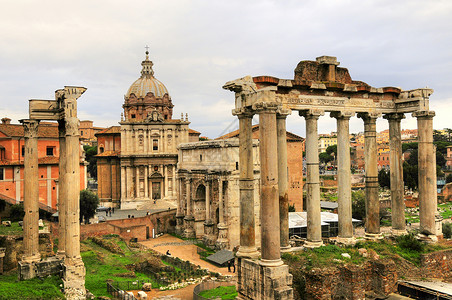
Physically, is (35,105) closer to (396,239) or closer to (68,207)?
(68,207)

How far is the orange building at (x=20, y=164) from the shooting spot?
109ft

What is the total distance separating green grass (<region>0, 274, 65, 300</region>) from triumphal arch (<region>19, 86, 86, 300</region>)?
58cm

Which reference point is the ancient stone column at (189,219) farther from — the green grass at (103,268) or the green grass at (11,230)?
the green grass at (11,230)

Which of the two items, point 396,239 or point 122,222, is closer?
point 396,239

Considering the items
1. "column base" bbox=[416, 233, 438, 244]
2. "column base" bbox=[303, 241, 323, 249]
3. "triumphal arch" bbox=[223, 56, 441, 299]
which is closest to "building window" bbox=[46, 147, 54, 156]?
"triumphal arch" bbox=[223, 56, 441, 299]

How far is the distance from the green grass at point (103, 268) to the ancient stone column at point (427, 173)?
13478 mm

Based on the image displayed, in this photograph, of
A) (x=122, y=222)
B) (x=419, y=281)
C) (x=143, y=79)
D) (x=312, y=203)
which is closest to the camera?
(x=419, y=281)

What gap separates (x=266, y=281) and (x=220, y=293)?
21.5ft

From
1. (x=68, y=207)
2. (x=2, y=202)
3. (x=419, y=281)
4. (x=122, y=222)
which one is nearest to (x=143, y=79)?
(x=122, y=222)

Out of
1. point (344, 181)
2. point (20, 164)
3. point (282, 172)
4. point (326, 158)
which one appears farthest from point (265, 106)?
point (326, 158)

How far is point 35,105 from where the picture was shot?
54.0 feet

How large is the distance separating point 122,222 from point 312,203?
24148mm

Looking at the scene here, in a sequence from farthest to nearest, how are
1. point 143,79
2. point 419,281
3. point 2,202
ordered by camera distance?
point 143,79 < point 2,202 < point 419,281

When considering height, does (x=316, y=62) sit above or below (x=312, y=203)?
above
